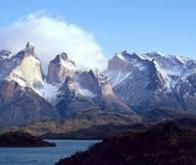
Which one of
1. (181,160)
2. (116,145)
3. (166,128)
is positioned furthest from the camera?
(166,128)

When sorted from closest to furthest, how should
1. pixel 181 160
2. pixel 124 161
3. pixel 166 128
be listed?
1. pixel 181 160
2. pixel 124 161
3. pixel 166 128

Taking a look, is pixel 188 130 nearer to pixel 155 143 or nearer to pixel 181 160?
pixel 155 143

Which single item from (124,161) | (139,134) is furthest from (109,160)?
(139,134)

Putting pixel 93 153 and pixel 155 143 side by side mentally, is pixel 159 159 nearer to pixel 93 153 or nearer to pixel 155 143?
pixel 155 143

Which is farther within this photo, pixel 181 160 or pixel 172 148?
pixel 172 148

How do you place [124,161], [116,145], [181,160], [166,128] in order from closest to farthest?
1. [181,160]
2. [124,161]
3. [116,145]
4. [166,128]

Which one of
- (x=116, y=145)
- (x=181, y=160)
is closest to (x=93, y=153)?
(x=116, y=145)
